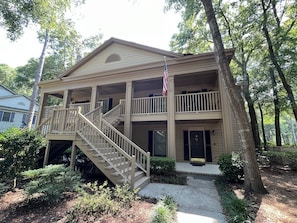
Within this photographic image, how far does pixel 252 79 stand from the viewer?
14273 millimetres

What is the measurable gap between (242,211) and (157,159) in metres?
4.06

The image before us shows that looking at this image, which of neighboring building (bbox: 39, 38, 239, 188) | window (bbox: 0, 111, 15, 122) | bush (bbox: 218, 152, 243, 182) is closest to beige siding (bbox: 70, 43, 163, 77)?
neighboring building (bbox: 39, 38, 239, 188)

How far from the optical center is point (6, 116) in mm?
18578

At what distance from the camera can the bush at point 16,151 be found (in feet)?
16.8

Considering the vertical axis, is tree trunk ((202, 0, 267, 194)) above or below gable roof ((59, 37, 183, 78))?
below

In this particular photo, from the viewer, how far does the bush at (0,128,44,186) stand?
5.12 meters

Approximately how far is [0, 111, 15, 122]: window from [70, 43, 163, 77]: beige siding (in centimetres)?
1352

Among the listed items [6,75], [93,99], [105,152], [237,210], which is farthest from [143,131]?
[6,75]

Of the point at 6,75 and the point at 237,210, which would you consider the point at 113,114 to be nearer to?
the point at 237,210

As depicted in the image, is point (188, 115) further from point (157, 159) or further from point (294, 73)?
point (294, 73)

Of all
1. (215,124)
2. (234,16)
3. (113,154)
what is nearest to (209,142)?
(215,124)

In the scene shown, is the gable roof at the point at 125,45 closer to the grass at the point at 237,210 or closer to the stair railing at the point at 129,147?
the stair railing at the point at 129,147

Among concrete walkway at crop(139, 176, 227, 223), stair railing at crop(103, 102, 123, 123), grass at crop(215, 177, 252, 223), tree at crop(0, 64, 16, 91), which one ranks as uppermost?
tree at crop(0, 64, 16, 91)

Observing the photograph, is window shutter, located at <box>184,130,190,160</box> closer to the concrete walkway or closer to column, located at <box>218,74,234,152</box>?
column, located at <box>218,74,234,152</box>
